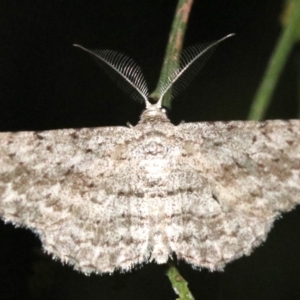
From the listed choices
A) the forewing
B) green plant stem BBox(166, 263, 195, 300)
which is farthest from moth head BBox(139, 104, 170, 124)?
green plant stem BBox(166, 263, 195, 300)

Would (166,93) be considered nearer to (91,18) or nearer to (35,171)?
(35,171)

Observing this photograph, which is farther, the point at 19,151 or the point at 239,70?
the point at 239,70

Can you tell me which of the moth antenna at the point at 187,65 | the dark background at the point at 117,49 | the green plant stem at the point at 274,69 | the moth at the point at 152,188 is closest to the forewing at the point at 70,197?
the moth at the point at 152,188

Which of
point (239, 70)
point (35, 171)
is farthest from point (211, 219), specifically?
point (239, 70)

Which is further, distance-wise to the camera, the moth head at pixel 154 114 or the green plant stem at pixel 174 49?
the moth head at pixel 154 114

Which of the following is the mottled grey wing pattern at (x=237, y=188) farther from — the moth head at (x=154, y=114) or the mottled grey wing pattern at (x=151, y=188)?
the moth head at (x=154, y=114)

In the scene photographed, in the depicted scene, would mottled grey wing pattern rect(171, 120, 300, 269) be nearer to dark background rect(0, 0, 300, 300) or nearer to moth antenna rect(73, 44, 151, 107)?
moth antenna rect(73, 44, 151, 107)
